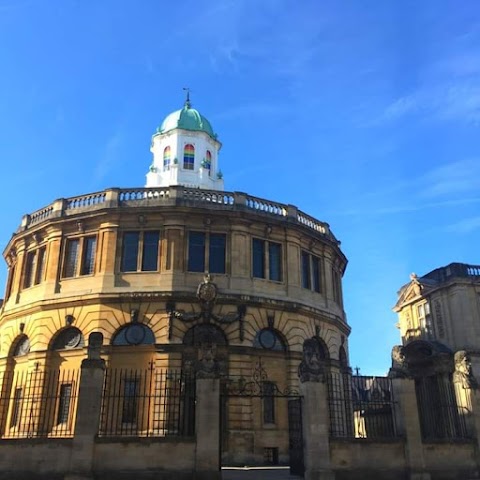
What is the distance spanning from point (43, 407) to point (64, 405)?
0.99 m

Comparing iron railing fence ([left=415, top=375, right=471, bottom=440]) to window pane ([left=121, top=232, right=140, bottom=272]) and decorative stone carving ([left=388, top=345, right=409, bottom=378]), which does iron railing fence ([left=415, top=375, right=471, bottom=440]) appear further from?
window pane ([left=121, top=232, right=140, bottom=272])

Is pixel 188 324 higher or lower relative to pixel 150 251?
lower

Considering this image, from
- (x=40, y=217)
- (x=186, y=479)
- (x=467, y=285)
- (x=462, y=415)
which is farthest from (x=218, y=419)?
(x=467, y=285)

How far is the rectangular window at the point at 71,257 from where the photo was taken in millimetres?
29484

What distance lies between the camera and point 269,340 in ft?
93.5

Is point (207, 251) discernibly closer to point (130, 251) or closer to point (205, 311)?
point (205, 311)

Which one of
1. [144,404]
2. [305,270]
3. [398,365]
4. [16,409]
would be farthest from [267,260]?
[16,409]

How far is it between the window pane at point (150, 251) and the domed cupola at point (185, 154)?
2523 centimetres

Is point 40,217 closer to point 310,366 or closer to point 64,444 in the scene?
point 64,444

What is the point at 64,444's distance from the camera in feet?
53.9

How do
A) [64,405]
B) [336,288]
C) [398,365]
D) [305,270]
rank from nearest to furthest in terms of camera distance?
[398,365] → [64,405] → [305,270] → [336,288]

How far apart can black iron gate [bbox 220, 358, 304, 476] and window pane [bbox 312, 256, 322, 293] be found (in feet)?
23.0

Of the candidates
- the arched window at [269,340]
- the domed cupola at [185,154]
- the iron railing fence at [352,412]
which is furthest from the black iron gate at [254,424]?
the domed cupola at [185,154]

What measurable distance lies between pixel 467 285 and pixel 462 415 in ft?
50.8
